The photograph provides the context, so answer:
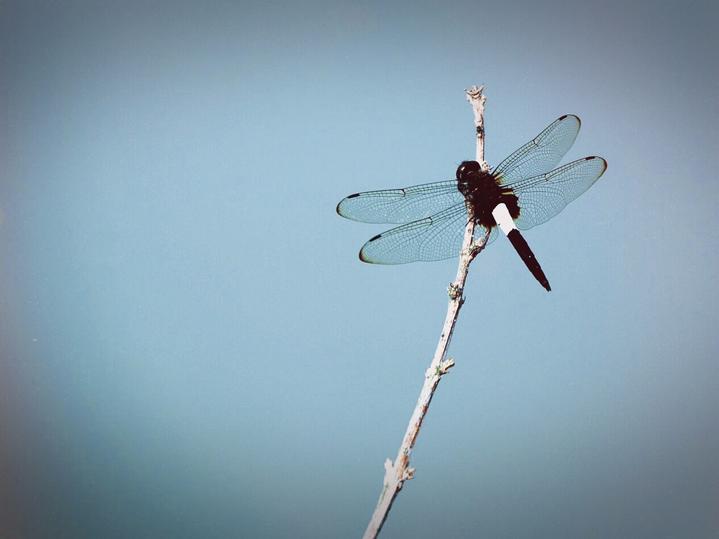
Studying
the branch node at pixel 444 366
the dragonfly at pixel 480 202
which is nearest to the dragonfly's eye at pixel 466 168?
the dragonfly at pixel 480 202

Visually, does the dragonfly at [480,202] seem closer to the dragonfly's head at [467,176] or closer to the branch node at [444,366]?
the dragonfly's head at [467,176]

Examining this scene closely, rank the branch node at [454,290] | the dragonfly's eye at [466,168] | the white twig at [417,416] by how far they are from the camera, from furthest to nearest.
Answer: the dragonfly's eye at [466,168] < the branch node at [454,290] < the white twig at [417,416]

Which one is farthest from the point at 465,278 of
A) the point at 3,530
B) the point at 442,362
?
the point at 3,530

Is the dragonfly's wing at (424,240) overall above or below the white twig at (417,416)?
above

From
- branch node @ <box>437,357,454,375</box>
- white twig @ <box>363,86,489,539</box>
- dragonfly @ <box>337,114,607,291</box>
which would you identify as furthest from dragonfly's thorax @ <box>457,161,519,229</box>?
branch node @ <box>437,357,454,375</box>

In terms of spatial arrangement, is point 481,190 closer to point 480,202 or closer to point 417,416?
point 480,202

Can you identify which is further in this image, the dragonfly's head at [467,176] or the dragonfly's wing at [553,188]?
the dragonfly's wing at [553,188]
